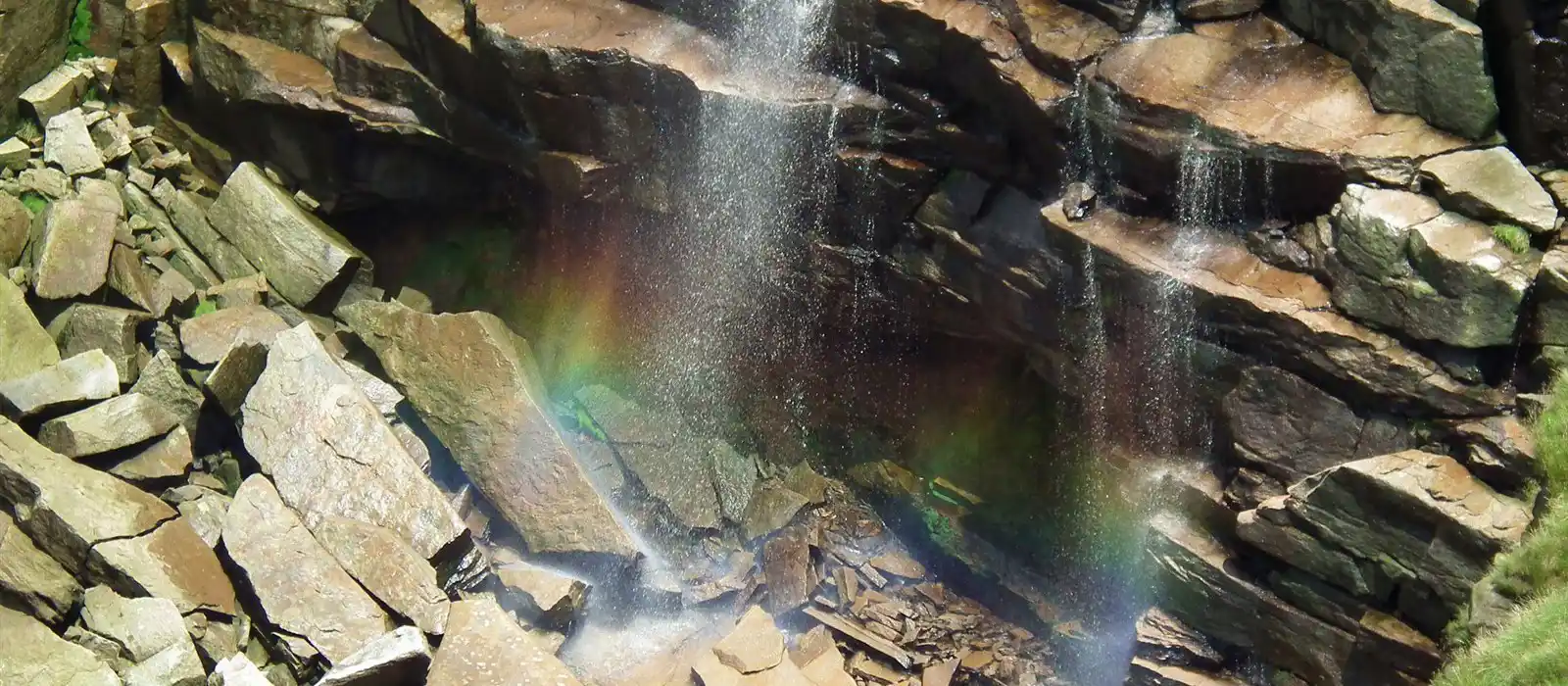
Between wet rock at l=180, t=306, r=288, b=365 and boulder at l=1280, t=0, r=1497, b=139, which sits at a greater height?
boulder at l=1280, t=0, r=1497, b=139

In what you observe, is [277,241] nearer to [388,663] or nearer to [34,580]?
[34,580]

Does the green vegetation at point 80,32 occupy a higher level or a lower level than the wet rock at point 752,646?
higher

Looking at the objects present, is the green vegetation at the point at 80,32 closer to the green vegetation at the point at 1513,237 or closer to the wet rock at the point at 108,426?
the wet rock at the point at 108,426

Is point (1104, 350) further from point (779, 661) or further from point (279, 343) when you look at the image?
point (279, 343)

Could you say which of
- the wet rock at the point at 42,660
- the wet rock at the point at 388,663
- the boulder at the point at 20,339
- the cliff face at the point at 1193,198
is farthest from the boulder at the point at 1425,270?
the boulder at the point at 20,339

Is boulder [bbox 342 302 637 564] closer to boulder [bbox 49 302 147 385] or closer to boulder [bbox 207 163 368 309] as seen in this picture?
boulder [bbox 207 163 368 309]

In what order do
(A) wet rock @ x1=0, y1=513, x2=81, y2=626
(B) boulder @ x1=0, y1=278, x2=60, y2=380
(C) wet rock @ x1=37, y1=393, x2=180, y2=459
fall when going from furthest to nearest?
(B) boulder @ x1=0, y1=278, x2=60, y2=380, (C) wet rock @ x1=37, y1=393, x2=180, y2=459, (A) wet rock @ x1=0, y1=513, x2=81, y2=626

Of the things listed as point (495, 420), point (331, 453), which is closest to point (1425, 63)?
point (495, 420)

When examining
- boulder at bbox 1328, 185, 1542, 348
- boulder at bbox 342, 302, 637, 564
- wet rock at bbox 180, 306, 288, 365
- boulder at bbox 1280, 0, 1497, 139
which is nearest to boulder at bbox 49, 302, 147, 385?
wet rock at bbox 180, 306, 288, 365
